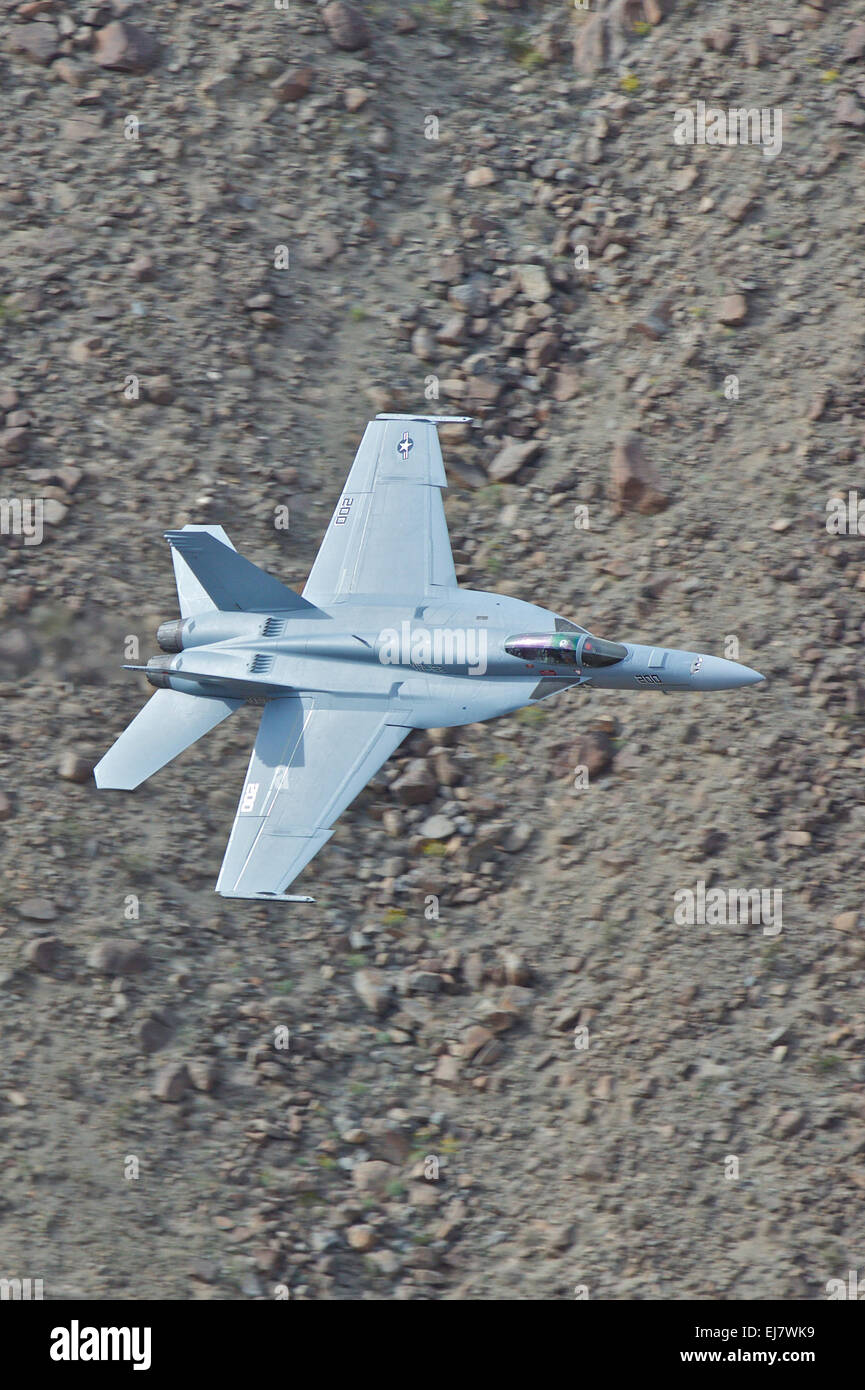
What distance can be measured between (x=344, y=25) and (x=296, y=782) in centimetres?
1688

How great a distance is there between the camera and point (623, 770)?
26062 millimetres

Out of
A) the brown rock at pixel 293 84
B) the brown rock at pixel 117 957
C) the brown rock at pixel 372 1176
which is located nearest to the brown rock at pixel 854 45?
the brown rock at pixel 293 84

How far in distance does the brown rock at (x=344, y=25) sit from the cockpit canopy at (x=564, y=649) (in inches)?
589

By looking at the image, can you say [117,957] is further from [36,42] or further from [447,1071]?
[36,42]

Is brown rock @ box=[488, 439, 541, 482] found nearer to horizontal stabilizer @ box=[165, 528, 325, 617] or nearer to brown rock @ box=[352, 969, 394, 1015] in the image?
horizontal stabilizer @ box=[165, 528, 325, 617]

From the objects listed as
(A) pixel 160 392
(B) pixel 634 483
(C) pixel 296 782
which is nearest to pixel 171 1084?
(C) pixel 296 782

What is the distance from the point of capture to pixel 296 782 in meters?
23.3

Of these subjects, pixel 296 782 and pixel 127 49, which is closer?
pixel 296 782

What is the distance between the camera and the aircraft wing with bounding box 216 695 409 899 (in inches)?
894

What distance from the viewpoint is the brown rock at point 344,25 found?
→ 30594 mm

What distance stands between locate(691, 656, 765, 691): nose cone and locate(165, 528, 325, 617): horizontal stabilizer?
6112 mm

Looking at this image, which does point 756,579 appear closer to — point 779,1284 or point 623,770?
point 623,770

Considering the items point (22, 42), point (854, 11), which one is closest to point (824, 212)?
point (854, 11)

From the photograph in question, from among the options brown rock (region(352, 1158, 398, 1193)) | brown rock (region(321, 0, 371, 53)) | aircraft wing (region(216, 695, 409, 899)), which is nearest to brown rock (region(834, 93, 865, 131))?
brown rock (region(321, 0, 371, 53))
